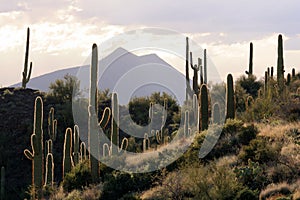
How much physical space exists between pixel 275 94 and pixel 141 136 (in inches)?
420

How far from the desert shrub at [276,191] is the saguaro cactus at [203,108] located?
6785mm

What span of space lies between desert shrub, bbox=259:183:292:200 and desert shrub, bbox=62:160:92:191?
742 cm

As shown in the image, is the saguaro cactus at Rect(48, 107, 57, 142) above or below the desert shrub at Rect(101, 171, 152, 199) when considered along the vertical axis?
above

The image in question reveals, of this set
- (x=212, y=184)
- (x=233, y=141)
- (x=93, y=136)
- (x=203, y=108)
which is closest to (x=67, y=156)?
(x=93, y=136)

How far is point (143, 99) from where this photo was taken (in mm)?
43312

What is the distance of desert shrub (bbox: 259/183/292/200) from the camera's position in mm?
13320

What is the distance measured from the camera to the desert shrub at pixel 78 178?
19.2 m

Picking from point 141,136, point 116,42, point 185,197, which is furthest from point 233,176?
point 141,136

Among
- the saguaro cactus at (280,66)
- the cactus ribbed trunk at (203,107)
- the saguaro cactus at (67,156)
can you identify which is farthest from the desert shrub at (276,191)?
the saguaro cactus at (280,66)

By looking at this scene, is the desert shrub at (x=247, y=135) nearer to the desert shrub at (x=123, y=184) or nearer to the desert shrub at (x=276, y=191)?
the desert shrub at (x=123, y=184)

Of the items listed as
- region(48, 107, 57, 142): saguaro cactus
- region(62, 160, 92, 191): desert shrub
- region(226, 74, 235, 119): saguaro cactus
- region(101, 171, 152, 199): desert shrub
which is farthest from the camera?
region(48, 107, 57, 142): saguaro cactus

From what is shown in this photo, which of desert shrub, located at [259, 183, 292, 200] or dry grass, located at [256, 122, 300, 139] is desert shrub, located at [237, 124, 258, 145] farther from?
desert shrub, located at [259, 183, 292, 200]

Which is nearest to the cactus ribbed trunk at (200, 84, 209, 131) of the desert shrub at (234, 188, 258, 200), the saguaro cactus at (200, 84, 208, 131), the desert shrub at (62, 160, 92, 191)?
the saguaro cactus at (200, 84, 208, 131)

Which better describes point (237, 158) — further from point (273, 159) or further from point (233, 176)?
point (233, 176)
